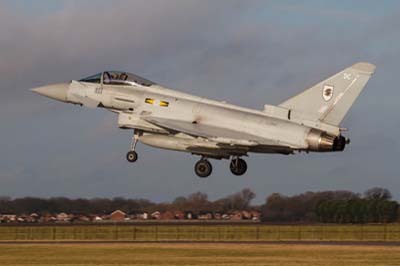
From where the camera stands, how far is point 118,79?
51.6 m

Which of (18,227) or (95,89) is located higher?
(95,89)

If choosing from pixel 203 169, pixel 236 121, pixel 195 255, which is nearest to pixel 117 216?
pixel 195 255

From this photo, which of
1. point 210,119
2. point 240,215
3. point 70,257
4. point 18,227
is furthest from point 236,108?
point 240,215

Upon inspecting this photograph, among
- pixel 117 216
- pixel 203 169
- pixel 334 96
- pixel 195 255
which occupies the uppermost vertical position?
pixel 334 96

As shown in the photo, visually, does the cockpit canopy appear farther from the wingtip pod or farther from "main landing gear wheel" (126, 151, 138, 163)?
the wingtip pod

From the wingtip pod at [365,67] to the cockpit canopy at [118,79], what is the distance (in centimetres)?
1000

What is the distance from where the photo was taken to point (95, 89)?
169ft

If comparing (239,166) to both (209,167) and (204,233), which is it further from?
(204,233)

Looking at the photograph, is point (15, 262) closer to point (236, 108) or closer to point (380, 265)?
point (236, 108)

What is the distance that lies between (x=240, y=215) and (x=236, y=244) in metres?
27.0

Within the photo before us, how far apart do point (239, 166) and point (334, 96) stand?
221 inches

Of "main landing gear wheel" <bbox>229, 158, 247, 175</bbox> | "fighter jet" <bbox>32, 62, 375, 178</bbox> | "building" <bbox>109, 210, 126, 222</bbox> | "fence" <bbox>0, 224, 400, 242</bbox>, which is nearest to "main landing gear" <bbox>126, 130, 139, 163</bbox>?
"fighter jet" <bbox>32, 62, 375, 178</bbox>

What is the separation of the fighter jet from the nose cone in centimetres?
281

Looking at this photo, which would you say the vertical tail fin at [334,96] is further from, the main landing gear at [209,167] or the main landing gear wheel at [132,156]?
the main landing gear wheel at [132,156]
